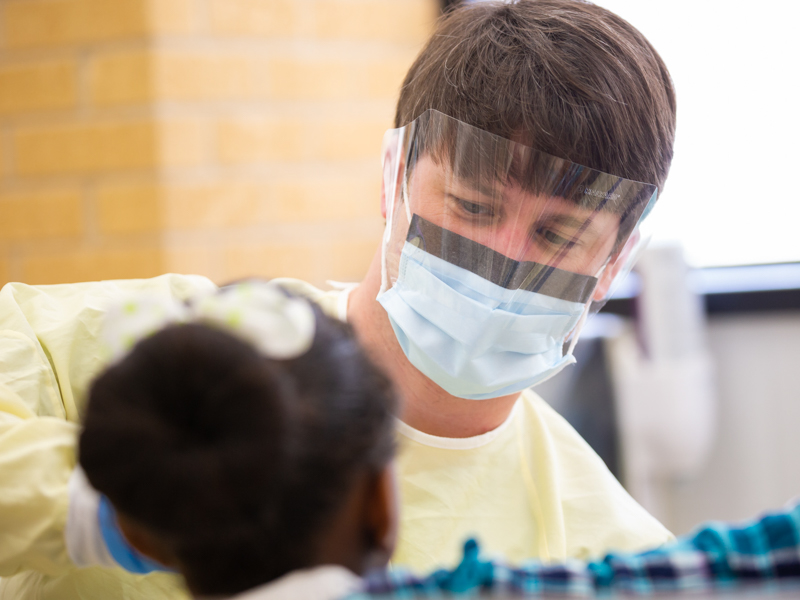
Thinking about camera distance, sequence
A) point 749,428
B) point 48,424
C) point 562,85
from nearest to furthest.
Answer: point 48,424, point 562,85, point 749,428

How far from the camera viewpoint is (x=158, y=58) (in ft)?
4.80

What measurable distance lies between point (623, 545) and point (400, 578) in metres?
0.55

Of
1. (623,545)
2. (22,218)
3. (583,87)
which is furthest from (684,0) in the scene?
(22,218)

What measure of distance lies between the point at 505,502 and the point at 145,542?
23.6 inches

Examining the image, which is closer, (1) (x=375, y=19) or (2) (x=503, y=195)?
(2) (x=503, y=195)

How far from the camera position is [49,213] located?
4.96ft

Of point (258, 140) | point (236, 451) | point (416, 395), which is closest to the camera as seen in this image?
point (236, 451)

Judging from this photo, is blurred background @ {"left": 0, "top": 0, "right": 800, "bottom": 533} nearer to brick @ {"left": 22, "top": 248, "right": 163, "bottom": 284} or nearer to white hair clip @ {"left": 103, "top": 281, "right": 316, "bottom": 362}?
brick @ {"left": 22, "top": 248, "right": 163, "bottom": 284}

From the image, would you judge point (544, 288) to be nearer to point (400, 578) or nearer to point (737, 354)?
point (400, 578)

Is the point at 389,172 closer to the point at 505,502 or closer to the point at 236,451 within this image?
the point at 505,502

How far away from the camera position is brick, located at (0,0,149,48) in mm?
1454

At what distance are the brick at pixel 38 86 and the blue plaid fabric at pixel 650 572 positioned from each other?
1.30 meters

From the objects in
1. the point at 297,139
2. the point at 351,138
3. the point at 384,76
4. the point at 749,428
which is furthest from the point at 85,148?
the point at 749,428

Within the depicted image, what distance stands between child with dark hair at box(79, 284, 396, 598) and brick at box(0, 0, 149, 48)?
3.60ft
